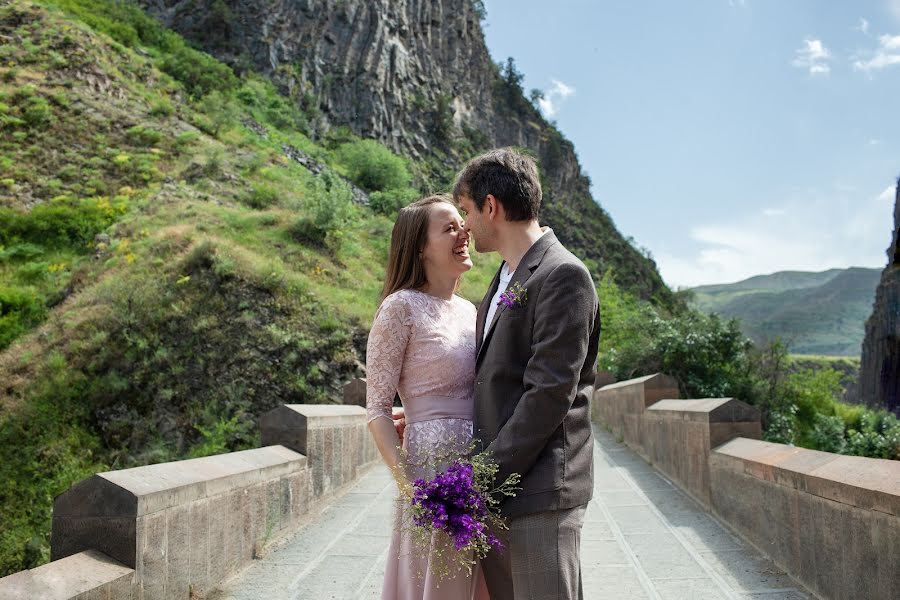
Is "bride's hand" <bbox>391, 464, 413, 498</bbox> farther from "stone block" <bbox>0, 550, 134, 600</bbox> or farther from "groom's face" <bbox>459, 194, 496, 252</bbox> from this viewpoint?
"stone block" <bbox>0, 550, 134, 600</bbox>

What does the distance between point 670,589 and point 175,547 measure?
2.79 metres

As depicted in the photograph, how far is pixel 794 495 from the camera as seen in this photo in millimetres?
4082

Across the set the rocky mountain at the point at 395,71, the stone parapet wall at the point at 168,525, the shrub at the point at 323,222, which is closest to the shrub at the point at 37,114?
the shrub at the point at 323,222

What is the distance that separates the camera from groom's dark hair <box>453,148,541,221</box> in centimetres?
229

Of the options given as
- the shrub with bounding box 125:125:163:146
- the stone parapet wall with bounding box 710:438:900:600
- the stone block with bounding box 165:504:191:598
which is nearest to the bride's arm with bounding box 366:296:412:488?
the stone block with bounding box 165:504:191:598

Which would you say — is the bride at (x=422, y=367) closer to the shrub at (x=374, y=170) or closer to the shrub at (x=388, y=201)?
the shrub at (x=388, y=201)

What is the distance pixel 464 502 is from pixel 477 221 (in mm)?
927

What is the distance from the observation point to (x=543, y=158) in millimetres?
79875

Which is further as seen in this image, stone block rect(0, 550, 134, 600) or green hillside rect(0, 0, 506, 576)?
green hillside rect(0, 0, 506, 576)

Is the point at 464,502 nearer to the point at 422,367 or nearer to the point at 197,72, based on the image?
the point at 422,367

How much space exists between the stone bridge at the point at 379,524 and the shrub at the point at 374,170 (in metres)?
29.8

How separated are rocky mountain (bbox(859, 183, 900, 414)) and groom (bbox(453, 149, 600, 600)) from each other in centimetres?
3718

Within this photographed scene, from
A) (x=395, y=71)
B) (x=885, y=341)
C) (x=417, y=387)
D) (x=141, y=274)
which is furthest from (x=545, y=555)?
(x=395, y=71)

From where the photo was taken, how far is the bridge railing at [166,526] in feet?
9.85
